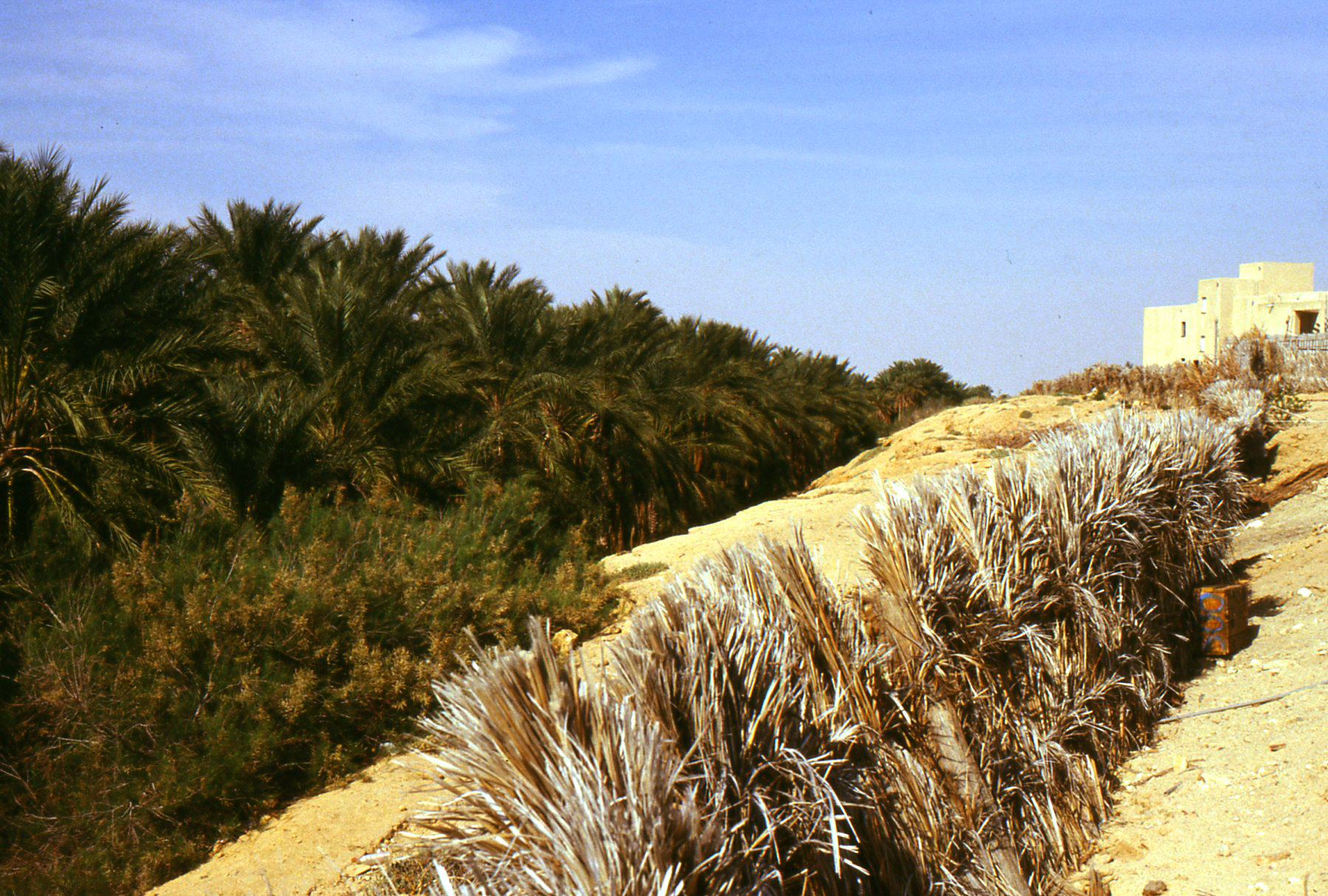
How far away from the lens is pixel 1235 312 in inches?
1483

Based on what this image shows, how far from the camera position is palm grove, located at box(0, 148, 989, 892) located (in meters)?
7.36

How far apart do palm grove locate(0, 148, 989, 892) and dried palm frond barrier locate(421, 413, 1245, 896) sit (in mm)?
4922

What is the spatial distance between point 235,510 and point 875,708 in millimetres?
7950

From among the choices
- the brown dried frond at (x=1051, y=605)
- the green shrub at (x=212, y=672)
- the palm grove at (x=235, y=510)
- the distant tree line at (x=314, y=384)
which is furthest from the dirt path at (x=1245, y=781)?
the distant tree line at (x=314, y=384)

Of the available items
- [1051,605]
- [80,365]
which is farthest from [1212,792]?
[80,365]

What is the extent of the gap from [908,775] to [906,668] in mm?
528

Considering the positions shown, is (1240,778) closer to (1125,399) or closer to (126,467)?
(126,467)

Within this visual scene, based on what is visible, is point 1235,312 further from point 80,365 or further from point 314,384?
point 80,365

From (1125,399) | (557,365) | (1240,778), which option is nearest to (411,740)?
(1240,778)

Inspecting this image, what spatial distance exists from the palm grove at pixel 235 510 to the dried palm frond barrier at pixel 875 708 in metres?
4.92

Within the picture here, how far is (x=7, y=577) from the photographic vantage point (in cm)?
840

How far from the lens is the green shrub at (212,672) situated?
694cm

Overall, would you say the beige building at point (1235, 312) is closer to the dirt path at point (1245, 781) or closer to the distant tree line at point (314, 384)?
the distant tree line at point (314, 384)

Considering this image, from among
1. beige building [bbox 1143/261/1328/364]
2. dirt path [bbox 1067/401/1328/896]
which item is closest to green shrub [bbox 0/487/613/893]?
dirt path [bbox 1067/401/1328/896]
